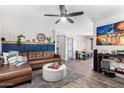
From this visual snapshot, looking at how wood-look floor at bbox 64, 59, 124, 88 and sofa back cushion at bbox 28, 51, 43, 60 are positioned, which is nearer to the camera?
wood-look floor at bbox 64, 59, 124, 88

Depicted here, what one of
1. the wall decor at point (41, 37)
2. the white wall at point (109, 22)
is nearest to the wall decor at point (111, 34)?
the white wall at point (109, 22)

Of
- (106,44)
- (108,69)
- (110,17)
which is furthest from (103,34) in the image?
(108,69)

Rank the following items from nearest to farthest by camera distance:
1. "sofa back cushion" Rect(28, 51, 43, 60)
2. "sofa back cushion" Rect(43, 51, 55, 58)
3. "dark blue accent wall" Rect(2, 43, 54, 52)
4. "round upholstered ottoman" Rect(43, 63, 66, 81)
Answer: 1. "round upholstered ottoman" Rect(43, 63, 66, 81)
2. "dark blue accent wall" Rect(2, 43, 54, 52)
3. "sofa back cushion" Rect(28, 51, 43, 60)
4. "sofa back cushion" Rect(43, 51, 55, 58)

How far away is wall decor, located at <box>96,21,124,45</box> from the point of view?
3.41m

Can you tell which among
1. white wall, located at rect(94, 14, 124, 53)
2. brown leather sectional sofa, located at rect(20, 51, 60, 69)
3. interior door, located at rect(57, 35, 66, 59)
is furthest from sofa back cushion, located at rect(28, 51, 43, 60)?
white wall, located at rect(94, 14, 124, 53)

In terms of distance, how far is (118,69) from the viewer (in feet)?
11.4

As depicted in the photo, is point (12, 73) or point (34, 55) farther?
point (34, 55)

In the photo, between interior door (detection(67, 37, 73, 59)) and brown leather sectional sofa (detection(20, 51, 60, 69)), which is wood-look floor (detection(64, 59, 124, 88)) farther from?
interior door (detection(67, 37, 73, 59))

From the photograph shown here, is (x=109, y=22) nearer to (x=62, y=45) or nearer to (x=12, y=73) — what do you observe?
(x=12, y=73)

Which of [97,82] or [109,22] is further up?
[109,22]

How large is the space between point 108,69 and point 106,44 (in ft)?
3.20

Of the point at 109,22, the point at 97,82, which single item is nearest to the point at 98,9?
the point at 109,22

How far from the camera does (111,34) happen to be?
12.2 feet

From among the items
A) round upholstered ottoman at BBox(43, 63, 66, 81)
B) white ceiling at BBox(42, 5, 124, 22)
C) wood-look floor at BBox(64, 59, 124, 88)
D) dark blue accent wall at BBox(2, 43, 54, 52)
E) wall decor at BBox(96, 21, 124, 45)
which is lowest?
wood-look floor at BBox(64, 59, 124, 88)
